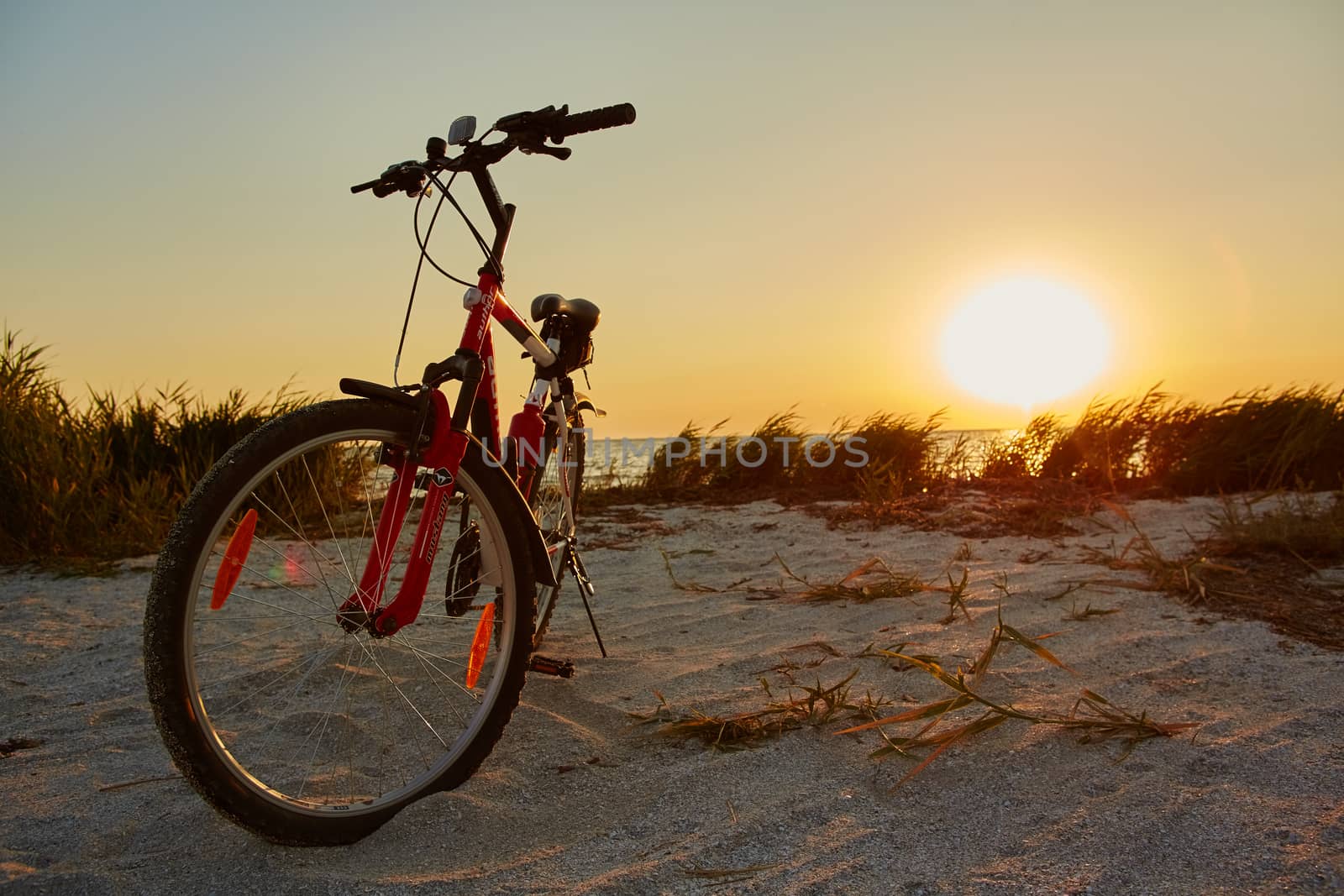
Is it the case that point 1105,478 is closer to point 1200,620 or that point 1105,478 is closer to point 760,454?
point 760,454

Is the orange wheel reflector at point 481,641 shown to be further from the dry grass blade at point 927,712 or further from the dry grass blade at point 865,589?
the dry grass blade at point 865,589

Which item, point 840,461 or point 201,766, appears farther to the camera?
point 840,461

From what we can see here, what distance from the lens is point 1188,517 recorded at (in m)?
5.60

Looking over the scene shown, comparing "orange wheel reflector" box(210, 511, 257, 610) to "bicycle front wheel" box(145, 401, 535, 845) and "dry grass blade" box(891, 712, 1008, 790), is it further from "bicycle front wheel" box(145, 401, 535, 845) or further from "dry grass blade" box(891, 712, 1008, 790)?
"dry grass blade" box(891, 712, 1008, 790)

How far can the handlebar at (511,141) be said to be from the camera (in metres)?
2.30

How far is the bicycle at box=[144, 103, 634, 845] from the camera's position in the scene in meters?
1.81

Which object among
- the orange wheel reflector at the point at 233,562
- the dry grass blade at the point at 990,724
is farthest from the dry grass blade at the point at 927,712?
the orange wheel reflector at the point at 233,562

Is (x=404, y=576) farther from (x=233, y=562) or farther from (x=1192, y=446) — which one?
(x=1192, y=446)

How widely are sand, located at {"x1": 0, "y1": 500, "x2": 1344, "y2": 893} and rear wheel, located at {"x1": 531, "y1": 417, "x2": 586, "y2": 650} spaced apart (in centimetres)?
27

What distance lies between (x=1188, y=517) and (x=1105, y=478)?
1.51 metres

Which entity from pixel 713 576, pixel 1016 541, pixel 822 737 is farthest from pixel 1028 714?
pixel 1016 541

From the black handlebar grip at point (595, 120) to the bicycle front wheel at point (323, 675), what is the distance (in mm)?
892

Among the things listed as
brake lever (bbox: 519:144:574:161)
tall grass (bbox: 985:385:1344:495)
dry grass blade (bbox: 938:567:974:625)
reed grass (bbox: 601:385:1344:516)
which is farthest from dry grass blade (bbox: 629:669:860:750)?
tall grass (bbox: 985:385:1344:495)

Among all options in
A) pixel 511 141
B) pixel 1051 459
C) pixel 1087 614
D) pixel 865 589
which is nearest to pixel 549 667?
pixel 511 141
